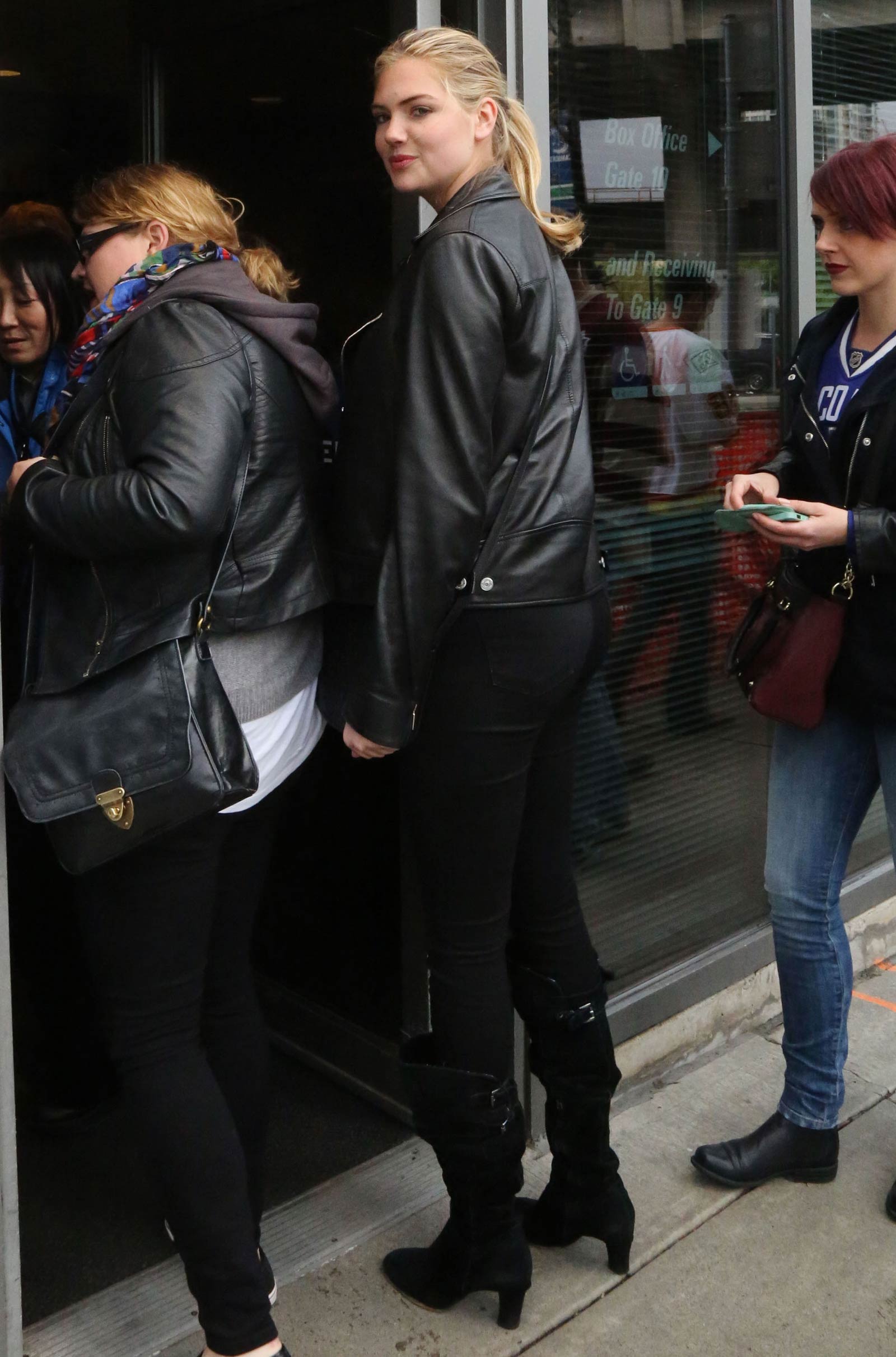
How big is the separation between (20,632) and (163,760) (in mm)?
745

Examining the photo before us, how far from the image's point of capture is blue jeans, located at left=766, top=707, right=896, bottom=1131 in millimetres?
2857

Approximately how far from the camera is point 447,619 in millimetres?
2189

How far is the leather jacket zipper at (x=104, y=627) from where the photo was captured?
201 cm

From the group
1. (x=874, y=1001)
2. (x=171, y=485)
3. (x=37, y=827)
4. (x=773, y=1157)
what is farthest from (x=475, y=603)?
(x=874, y=1001)

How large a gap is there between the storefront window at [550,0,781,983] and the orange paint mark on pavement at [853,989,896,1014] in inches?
17.4

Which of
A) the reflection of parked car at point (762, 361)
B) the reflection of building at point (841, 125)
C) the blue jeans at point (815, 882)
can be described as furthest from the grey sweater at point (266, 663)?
the reflection of building at point (841, 125)

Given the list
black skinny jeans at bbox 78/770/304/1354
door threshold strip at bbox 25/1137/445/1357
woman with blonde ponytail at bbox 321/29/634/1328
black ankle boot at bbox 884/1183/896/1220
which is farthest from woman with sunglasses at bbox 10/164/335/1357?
black ankle boot at bbox 884/1183/896/1220

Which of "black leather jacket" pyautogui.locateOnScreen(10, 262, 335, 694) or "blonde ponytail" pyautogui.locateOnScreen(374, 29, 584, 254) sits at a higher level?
"blonde ponytail" pyautogui.locateOnScreen(374, 29, 584, 254)

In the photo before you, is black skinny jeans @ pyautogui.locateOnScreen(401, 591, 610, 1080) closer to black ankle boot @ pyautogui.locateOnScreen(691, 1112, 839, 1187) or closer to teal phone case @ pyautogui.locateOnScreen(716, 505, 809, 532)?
teal phone case @ pyautogui.locateOnScreen(716, 505, 809, 532)

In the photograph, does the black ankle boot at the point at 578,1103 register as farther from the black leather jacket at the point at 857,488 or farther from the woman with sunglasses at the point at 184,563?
the black leather jacket at the point at 857,488

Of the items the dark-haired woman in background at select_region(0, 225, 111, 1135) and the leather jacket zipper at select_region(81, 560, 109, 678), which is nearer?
the leather jacket zipper at select_region(81, 560, 109, 678)

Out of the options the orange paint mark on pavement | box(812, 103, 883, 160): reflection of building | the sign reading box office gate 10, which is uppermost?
box(812, 103, 883, 160): reflection of building

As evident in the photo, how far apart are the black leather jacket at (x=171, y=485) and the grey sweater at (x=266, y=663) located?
5 centimetres

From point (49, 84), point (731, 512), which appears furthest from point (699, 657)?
point (49, 84)
